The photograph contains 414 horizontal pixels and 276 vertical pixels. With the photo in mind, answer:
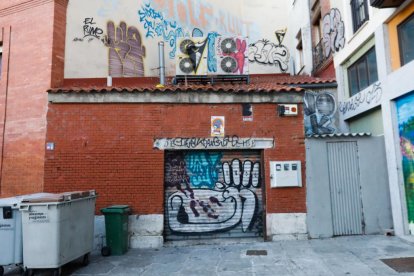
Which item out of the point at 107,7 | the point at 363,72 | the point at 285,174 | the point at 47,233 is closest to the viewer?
the point at 47,233

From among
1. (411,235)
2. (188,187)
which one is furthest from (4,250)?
(411,235)

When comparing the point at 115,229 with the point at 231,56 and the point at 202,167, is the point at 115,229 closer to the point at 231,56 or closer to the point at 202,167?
the point at 202,167

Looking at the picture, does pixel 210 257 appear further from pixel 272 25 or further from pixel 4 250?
pixel 272 25

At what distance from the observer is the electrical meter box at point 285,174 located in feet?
26.2

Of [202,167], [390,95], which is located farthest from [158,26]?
[390,95]

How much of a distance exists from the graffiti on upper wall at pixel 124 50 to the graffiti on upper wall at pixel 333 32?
7.22 meters

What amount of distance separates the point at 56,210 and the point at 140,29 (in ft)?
30.1

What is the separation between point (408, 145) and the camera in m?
7.58

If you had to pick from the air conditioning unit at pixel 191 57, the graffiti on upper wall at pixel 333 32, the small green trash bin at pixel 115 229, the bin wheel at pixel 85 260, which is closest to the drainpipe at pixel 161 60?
the air conditioning unit at pixel 191 57

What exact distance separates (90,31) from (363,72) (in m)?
9.16

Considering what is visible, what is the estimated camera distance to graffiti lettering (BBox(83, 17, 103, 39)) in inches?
444

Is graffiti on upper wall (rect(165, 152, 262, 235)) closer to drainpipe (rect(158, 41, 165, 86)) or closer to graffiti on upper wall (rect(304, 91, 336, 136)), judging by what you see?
graffiti on upper wall (rect(304, 91, 336, 136))

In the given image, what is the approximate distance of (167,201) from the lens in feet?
26.7

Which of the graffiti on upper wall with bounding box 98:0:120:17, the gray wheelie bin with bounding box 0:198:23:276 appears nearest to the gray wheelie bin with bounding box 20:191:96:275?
the gray wheelie bin with bounding box 0:198:23:276
